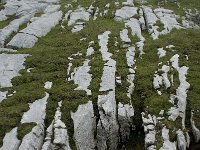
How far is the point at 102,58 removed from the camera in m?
36.9

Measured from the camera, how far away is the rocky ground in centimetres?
2744

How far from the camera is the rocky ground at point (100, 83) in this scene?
27.4 m

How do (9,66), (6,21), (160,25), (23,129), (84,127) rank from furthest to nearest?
(6,21)
(160,25)
(9,66)
(84,127)
(23,129)

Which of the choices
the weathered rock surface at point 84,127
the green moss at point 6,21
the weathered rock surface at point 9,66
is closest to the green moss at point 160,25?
the weathered rock surface at point 9,66

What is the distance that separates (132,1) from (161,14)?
6702 millimetres

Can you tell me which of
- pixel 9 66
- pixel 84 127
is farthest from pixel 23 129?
pixel 9 66

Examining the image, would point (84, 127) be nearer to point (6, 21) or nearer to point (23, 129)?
point (23, 129)

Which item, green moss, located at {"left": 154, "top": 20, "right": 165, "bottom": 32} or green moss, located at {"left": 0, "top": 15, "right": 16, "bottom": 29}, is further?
green moss, located at {"left": 0, "top": 15, "right": 16, "bottom": 29}

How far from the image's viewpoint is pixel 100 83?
106ft

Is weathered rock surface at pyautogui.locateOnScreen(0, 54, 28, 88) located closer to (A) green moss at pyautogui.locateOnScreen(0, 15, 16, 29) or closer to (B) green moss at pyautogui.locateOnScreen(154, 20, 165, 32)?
(A) green moss at pyautogui.locateOnScreen(0, 15, 16, 29)

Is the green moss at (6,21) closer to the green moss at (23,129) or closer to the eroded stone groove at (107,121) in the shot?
the eroded stone groove at (107,121)

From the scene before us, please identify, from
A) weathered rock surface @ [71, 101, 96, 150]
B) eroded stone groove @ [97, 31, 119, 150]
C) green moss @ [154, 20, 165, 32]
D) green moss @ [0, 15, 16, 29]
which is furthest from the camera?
green moss @ [0, 15, 16, 29]

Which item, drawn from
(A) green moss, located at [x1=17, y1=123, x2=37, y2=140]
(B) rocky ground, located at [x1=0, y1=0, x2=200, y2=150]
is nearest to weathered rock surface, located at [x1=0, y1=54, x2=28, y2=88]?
(B) rocky ground, located at [x1=0, y1=0, x2=200, y2=150]

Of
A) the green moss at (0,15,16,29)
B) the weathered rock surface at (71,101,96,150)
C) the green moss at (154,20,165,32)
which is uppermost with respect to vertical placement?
the green moss at (154,20,165,32)
